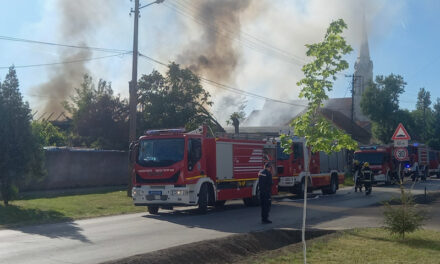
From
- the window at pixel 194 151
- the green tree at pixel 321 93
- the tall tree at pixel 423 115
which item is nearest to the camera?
the green tree at pixel 321 93

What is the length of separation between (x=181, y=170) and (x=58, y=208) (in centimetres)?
495

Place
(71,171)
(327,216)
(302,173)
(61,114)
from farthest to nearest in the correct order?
1. (61,114)
2. (71,171)
3. (302,173)
4. (327,216)

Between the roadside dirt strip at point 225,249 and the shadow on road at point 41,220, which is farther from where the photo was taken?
the shadow on road at point 41,220

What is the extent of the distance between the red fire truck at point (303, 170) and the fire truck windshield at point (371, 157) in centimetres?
567

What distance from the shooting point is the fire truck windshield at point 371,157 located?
3342 centimetres

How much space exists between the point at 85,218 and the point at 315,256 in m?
9.44

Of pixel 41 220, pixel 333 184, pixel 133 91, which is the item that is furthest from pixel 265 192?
pixel 333 184

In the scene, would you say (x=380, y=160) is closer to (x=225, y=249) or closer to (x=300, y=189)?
(x=300, y=189)

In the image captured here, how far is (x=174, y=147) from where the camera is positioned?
53.5 feet

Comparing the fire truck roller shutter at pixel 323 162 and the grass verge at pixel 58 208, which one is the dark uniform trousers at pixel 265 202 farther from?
the fire truck roller shutter at pixel 323 162

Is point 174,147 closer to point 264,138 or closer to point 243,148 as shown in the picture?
point 243,148

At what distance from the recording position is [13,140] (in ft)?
56.7

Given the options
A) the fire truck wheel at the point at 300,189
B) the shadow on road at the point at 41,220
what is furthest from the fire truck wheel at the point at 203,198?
the fire truck wheel at the point at 300,189

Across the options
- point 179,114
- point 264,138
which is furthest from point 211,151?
point 179,114
